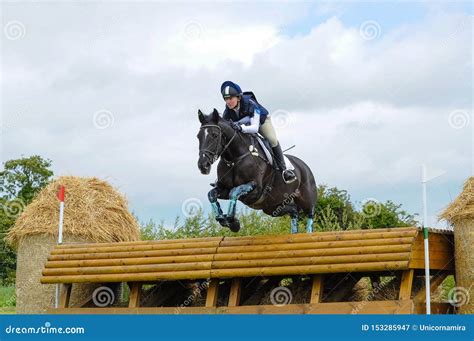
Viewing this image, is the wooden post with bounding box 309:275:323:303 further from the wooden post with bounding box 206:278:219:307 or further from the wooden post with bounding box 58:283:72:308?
the wooden post with bounding box 58:283:72:308

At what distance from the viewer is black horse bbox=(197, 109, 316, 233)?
23.6ft

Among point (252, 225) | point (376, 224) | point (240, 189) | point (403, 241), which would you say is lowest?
point (403, 241)

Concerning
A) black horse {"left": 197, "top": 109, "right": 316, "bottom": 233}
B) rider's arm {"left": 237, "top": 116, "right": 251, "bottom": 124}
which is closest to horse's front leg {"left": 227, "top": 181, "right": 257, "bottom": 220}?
black horse {"left": 197, "top": 109, "right": 316, "bottom": 233}

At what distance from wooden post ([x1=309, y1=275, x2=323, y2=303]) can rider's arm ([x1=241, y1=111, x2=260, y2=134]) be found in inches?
64.6

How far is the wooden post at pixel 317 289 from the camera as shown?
729cm

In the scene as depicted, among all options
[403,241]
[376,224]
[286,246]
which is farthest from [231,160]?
[376,224]

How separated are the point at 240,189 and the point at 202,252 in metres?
0.96

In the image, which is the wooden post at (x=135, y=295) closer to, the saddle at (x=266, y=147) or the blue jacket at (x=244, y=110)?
the saddle at (x=266, y=147)

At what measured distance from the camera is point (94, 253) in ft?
28.7

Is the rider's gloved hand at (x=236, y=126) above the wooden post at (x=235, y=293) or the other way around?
above

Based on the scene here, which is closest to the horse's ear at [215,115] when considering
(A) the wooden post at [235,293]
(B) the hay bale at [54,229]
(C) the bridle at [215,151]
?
(C) the bridle at [215,151]

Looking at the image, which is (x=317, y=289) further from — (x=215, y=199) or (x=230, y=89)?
(x=230, y=89)

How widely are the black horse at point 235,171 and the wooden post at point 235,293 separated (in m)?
0.67
